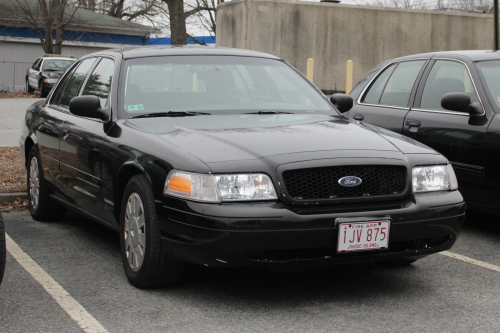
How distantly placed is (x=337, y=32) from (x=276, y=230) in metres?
A: 15.7

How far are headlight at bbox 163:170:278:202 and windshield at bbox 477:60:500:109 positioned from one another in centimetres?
290

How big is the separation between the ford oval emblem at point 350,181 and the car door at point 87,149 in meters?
1.82

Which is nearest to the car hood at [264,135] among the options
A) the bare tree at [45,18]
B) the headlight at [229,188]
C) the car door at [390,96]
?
the headlight at [229,188]

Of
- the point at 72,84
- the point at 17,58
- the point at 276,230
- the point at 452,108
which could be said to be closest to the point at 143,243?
the point at 276,230

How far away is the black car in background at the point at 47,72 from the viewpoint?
28.3m

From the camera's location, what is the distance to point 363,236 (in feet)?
12.7

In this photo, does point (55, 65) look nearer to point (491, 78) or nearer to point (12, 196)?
point (12, 196)

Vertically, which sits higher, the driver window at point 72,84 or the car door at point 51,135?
the driver window at point 72,84

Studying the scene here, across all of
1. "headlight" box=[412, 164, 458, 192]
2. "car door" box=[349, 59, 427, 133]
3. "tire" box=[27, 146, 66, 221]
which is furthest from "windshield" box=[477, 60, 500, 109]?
"tire" box=[27, 146, 66, 221]

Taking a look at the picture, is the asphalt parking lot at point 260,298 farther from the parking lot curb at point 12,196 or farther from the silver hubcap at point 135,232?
the parking lot curb at point 12,196

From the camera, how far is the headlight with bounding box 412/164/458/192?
4.17 metres

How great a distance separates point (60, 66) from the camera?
29391 millimetres

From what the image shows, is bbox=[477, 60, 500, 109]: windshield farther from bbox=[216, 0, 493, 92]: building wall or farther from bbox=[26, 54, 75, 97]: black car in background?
bbox=[26, 54, 75, 97]: black car in background

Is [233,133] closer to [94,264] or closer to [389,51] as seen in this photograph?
[94,264]
